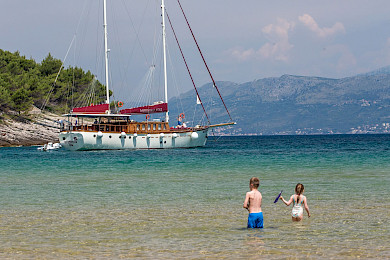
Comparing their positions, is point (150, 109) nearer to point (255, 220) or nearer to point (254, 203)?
point (255, 220)

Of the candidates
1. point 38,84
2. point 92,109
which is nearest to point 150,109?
point 92,109

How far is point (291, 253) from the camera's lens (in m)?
11.4

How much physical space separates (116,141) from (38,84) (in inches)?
1467

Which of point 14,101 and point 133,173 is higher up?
point 14,101

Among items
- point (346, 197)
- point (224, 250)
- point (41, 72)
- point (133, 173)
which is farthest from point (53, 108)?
point (224, 250)

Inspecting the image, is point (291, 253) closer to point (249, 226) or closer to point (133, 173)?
point (249, 226)

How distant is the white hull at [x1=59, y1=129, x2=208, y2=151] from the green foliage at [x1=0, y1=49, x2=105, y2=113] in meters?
21.2

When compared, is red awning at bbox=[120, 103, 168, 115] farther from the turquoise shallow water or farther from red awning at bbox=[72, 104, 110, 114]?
the turquoise shallow water

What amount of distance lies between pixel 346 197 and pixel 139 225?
352 inches

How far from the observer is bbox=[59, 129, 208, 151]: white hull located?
68375 millimetres

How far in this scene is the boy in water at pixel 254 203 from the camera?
1259 cm

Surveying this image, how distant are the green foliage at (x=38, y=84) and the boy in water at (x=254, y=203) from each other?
7746 cm

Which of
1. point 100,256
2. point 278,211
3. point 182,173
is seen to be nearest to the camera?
point 100,256

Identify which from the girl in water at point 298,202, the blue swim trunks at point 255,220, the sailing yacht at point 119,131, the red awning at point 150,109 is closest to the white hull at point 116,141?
the sailing yacht at point 119,131
